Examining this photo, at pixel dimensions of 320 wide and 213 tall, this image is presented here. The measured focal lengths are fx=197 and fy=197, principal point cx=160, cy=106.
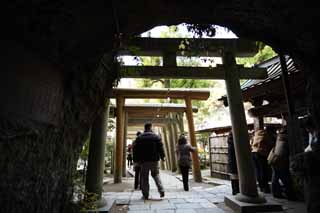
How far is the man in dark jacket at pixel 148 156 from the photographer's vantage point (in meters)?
5.15

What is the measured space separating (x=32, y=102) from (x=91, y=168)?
286 cm

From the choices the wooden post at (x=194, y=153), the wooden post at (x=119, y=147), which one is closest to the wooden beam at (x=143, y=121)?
the wooden post at (x=194, y=153)

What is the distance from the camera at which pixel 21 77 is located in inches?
68.3

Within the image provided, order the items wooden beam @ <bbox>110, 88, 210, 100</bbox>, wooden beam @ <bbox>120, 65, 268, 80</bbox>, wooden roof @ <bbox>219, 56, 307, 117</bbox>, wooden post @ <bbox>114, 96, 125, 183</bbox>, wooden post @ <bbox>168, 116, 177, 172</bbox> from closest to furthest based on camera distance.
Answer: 1. wooden roof @ <bbox>219, 56, 307, 117</bbox>
2. wooden beam @ <bbox>120, 65, 268, 80</bbox>
3. wooden post @ <bbox>114, 96, 125, 183</bbox>
4. wooden beam @ <bbox>110, 88, 210, 100</bbox>
5. wooden post @ <bbox>168, 116, 177, 172</bbox>

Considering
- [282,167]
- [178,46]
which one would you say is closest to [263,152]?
[282,167]

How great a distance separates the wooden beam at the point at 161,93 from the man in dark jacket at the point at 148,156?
344 centimetres

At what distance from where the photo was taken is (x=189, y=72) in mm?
4945

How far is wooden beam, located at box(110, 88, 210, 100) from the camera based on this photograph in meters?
8.62

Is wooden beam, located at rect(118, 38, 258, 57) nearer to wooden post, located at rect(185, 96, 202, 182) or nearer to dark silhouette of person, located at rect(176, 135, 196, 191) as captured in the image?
dark silhouette of person, located at rect(176, 135, 196, 191)

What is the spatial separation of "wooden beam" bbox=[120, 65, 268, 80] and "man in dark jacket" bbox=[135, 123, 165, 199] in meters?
→ 1.72

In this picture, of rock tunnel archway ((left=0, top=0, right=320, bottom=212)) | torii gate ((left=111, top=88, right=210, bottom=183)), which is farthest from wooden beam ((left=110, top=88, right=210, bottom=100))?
rock tunnel archway ((left=0, top=0, right=320, bottom=212))

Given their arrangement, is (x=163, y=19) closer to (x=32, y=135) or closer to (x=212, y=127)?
(x=32, y=135)

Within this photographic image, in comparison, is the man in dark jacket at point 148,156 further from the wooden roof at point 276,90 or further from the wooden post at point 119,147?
the wooden post at point 119,147

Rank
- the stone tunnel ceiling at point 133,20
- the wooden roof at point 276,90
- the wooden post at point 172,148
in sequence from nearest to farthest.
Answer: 1. the stone tunnel ceiling at point 133,20
2. the wooden roof at point 276,90
3. the wooden post at point 172,148
